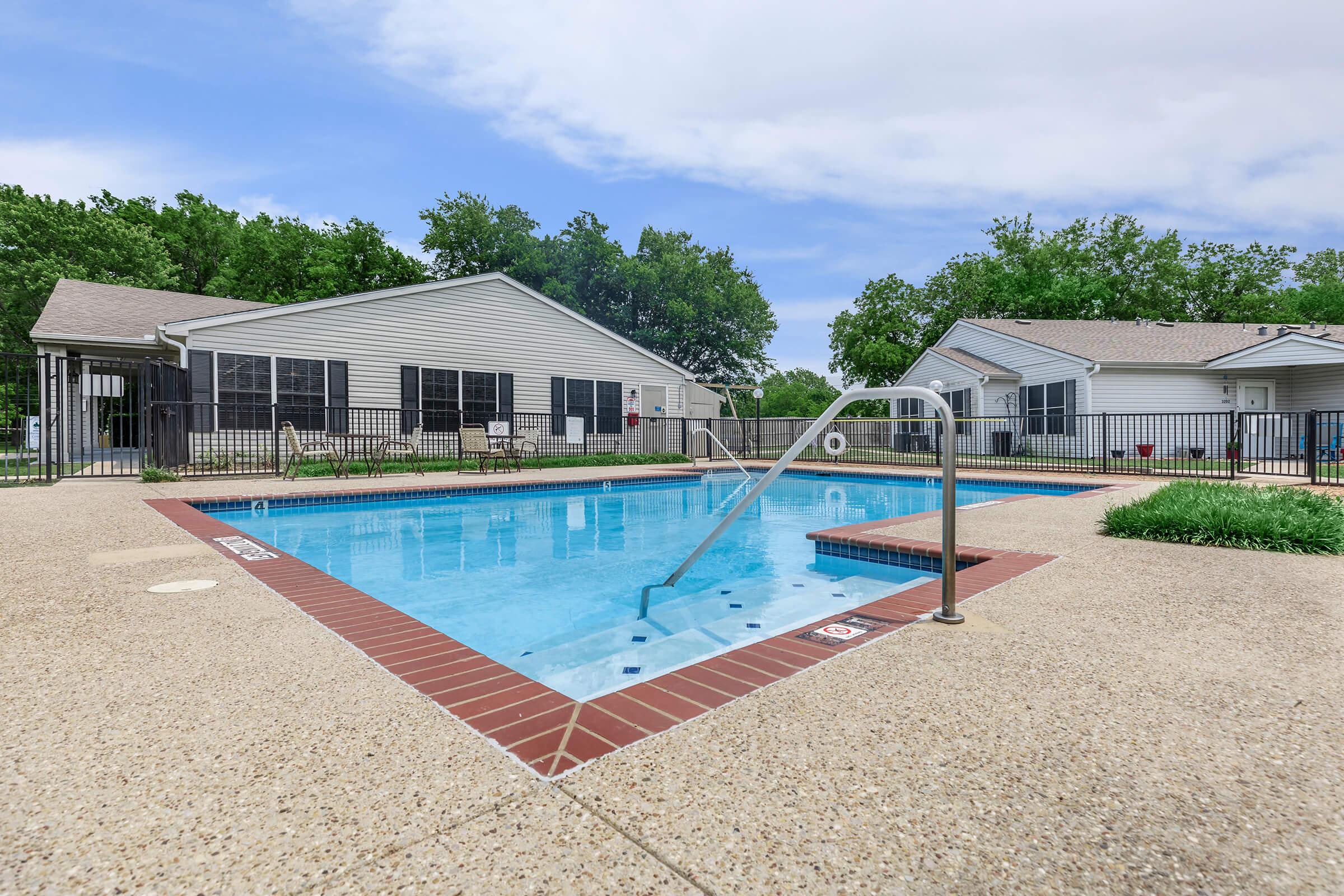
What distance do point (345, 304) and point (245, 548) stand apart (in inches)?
418

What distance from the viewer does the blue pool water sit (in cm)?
378

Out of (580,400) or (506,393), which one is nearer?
(506,393)

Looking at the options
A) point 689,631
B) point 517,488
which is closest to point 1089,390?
point 517,488

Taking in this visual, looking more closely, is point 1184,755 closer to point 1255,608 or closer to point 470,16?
point 1255,608

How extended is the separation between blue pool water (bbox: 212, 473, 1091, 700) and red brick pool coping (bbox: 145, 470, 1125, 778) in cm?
42

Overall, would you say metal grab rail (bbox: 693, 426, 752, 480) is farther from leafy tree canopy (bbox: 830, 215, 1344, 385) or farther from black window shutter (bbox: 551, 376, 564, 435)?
leafy tree canopy (bbox: 830, 215, 1344, 385)

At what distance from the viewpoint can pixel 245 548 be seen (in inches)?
187

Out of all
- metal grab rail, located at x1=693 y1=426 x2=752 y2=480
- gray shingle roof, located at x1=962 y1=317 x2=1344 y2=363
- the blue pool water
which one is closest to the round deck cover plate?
the blue pool water

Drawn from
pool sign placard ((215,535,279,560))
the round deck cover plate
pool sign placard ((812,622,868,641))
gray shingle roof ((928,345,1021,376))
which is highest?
gray shingle roof ((928,345,1021,376))

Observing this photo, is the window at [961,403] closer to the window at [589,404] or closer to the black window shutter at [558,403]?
the window at [589,404]

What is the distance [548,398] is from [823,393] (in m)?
37.7

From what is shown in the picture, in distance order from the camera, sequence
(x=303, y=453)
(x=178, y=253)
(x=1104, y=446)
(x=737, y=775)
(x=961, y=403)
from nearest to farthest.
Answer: (x=737, y=775) → (x=303, y=453) → (x=1104, y=446) → (x=961, y=403) → (x=178, y=253)

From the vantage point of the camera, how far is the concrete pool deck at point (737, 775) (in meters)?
1.24

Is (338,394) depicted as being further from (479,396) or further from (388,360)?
(479,396)
